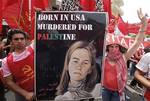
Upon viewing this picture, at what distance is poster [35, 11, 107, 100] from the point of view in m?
5.17

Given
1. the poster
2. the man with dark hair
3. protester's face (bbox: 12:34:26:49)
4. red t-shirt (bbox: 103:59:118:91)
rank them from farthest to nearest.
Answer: red t-shirt (bbox: 103:59:118:91) → protester's face (bbox: 12:34:26:49) → the man with dark hair → the poster

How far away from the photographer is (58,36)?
520cm

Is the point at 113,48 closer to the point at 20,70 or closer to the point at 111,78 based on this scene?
the point at 111,78

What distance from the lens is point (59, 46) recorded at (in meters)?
5.20

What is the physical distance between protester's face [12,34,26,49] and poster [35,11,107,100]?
60 centimetres

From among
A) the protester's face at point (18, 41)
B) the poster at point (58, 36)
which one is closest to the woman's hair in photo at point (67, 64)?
the poster at point (58, 36)

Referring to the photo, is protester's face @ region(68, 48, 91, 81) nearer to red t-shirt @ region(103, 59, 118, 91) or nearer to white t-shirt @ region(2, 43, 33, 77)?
white t-shirt @ region(2, 43, 33, 77)

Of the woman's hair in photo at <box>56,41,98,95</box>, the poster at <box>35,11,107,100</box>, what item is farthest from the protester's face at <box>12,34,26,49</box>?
the woman's hair in photo at <box>56,41,98,95</box>

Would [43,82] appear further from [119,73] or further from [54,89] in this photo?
[119,73]

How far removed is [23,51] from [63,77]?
28.4 inches

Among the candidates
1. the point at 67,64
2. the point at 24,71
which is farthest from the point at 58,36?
the point at 24,71

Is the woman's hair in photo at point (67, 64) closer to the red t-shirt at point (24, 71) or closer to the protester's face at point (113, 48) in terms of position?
the red t-shirt at point (24, 71)

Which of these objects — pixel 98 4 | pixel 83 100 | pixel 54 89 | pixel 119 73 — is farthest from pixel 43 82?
pixel 98 4

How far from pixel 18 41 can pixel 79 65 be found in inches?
36.0
